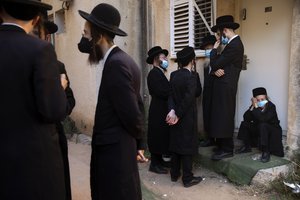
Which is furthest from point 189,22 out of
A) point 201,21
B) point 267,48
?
point 267,48

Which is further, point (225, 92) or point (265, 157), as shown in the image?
point (225, 92)

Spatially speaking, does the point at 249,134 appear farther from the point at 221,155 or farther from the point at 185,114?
the point at 185,114

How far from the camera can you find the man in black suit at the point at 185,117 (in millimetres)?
4492

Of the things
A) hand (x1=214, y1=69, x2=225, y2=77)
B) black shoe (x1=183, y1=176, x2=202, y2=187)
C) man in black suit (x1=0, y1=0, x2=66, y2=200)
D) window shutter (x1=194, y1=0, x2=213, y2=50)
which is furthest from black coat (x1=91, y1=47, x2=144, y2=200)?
window shutter (x1=194, y1=0, x2=213, y2=50)

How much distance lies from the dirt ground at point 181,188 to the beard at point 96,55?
7.28 feet

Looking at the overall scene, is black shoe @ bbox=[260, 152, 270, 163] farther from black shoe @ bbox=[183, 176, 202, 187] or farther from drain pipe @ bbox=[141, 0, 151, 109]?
drain pipe @ bbox=[141, 0, 151, 109]

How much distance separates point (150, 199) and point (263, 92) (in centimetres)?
208

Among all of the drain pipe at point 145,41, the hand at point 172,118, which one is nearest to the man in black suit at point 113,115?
the hand at point 172,118

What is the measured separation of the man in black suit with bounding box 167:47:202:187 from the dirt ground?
16 cm

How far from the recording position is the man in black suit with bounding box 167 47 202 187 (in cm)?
449

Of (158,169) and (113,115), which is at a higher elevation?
(113,115)

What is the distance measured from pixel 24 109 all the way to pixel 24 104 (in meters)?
0.03

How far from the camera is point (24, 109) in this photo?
1942 mm

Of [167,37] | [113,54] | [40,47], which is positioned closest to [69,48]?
[167,37]
